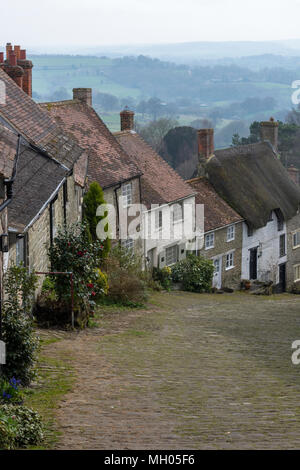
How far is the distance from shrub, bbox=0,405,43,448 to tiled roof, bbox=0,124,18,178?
3333mm

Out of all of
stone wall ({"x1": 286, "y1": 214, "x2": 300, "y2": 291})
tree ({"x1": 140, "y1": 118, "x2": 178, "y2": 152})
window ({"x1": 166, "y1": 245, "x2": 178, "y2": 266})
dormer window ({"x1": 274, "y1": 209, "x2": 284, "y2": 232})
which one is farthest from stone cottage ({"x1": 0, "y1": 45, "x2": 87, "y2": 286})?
tree ({"x1": 140, "y1": 118, "x2": 178, "y2": 152})

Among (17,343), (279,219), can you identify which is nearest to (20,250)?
(17,343)

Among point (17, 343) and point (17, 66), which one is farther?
point (17, 66)

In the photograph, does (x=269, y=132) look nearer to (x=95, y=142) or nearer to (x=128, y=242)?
(x=128, y=242)

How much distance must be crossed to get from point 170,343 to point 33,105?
9.74 meters

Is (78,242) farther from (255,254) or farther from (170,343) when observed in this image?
(255,254)

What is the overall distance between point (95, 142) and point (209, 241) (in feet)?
28.9

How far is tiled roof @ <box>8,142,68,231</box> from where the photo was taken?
43.2ft

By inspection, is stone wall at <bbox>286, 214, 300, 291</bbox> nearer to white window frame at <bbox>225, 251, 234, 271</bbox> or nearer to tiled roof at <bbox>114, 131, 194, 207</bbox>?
white window frame at <bbox>225, 251, 234, 271</bbox>

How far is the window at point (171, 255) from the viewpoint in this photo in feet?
107

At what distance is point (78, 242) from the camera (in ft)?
51.2

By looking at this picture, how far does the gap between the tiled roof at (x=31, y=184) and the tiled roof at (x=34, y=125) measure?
0.89m

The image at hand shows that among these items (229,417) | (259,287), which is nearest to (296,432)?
(229,417)

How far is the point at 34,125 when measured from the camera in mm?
19406
